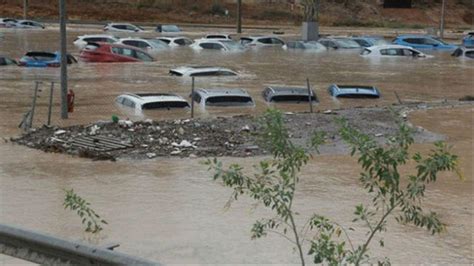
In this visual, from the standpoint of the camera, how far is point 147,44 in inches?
2007

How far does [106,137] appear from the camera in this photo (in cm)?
1870

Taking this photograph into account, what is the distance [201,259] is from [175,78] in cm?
2485

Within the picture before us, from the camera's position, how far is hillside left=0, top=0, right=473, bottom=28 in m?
87.2

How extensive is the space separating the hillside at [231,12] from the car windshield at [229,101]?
199ft

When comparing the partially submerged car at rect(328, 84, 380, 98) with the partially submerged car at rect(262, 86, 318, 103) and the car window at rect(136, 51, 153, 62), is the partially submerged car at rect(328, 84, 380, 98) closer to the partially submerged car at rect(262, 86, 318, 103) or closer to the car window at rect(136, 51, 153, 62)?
the partially submerged car at rect(262, 86, 318, 103)

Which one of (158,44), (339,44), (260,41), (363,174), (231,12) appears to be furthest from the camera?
(231,12)

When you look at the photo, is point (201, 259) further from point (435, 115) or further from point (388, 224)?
point (435, 115)

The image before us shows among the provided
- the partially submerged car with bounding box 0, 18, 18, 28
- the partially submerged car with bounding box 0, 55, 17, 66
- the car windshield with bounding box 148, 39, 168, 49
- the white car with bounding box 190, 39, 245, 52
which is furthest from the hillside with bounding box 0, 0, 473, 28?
the partially submerged car with bounding box 0, 55, 17, 66

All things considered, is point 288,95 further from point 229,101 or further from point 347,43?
point 347,43

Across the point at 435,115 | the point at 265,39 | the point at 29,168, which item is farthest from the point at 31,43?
the point at 29,168

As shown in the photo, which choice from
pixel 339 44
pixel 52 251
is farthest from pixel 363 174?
pixel 339 44

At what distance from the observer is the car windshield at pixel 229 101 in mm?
26227

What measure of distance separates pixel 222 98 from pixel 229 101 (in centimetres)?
A: 27

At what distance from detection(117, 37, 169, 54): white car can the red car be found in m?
5.97
